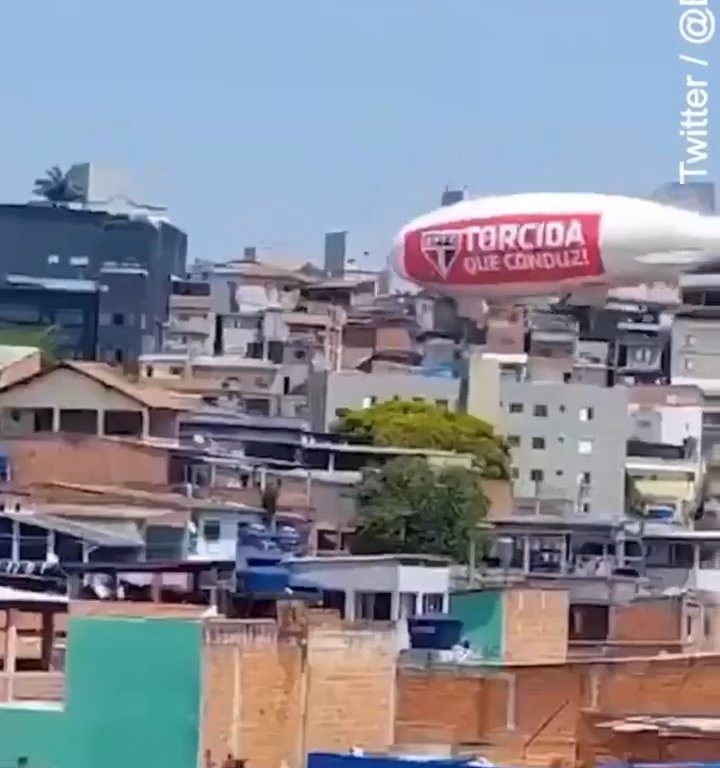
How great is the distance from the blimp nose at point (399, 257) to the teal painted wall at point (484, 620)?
176 feet

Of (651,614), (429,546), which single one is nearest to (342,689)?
(651,614)

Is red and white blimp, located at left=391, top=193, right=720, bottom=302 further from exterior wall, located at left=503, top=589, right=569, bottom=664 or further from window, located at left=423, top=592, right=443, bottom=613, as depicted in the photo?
exterior wall, located at left=503, top=589, right=569, bottom=664

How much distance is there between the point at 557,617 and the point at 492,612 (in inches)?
25.6

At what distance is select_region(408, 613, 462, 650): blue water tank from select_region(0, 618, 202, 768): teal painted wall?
6.46m

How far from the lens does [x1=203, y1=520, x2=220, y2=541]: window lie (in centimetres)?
3921

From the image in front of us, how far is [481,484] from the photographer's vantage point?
171ft

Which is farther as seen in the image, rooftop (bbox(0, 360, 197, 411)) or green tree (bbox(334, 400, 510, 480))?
green tree (bbox(334, 400, 510, 480))

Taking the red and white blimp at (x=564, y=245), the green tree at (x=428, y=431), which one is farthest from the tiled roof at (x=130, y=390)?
the red and white blimp at (x=564, y=245)

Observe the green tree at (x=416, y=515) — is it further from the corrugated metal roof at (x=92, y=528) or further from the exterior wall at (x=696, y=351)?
the exterior wall at (x=696, y=351)

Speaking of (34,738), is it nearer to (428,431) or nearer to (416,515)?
(416,515)

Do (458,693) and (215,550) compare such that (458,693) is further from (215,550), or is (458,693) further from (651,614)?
(215,550)

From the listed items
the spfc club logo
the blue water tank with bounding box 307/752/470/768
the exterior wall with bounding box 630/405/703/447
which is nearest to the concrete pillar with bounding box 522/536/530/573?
the exterior wall with bounding box 630/405/703/447

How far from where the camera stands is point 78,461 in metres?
42.7

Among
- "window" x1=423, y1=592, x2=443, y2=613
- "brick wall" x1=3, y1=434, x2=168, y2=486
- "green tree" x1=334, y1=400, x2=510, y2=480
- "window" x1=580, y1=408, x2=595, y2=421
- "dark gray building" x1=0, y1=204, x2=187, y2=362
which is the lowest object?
"window" x1=423, y1=592, x2=443, y2=613
